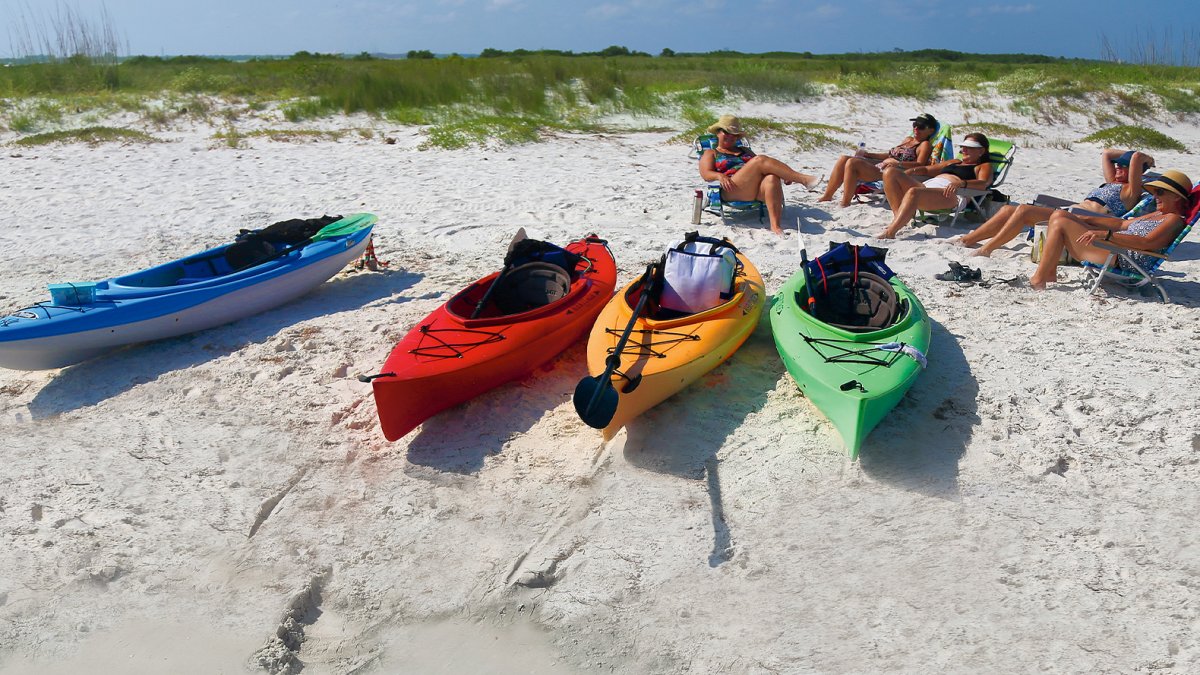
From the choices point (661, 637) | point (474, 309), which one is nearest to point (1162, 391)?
point (661, 637)

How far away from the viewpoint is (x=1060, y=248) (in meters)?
6.02

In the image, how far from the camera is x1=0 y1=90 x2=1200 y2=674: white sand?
3455 millimetres

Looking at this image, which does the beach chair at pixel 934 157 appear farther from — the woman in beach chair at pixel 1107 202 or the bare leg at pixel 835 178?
the woman in beach chair at pixel 1107 202

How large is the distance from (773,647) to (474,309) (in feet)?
9.90

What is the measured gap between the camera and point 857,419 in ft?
13.4

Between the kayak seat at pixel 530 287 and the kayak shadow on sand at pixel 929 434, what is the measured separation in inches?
91.5

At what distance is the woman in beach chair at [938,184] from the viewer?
7.36 m

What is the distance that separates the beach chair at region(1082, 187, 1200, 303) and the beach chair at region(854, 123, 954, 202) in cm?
285

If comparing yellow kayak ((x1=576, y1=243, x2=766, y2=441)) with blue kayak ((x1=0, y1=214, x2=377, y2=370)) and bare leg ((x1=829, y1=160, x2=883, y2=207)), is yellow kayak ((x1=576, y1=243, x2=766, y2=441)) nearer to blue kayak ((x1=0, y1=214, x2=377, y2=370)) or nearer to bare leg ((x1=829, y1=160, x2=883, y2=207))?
blue kayak ((x1=0, y1=214, x2=377, y2=370))

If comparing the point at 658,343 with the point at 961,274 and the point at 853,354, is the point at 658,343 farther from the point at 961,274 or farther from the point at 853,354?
the point at 961,274

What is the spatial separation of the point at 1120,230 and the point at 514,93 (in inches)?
425

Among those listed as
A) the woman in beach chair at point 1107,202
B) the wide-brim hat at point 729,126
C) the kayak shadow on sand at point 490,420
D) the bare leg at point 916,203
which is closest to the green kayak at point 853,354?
the kayak shadow on sand at point 490,420

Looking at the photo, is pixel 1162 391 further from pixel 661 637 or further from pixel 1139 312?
pixel 661 637

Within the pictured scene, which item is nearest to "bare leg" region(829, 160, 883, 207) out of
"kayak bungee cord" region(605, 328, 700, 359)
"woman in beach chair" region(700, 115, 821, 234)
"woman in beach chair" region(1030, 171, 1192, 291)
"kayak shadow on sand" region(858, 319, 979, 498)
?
"woman in beach chair" region(700, 115, 821, 234)
